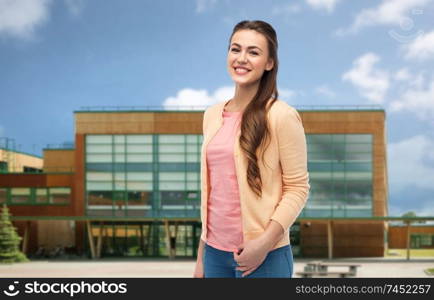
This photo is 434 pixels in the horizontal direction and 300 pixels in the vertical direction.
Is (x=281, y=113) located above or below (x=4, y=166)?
below

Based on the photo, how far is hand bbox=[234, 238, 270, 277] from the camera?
3.10m

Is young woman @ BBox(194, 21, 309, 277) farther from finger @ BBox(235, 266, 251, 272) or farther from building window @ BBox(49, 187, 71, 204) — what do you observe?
building window @ BBox(49, 187, 71, 204)

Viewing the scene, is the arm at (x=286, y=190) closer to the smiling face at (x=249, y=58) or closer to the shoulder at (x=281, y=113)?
the shoulder at (x=281, y=113)

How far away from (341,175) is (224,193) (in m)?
41.2

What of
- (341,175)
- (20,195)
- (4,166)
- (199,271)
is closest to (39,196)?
(20,195)

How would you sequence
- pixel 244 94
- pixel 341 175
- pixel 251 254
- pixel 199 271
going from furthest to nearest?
pixel 341 175, pixel 199 271, pixel 244 94, pixel 251 254

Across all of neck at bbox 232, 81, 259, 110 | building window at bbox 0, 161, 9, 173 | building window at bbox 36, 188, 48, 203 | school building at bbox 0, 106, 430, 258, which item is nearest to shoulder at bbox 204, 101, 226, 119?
neck at bbox 232, 81, 259, 110

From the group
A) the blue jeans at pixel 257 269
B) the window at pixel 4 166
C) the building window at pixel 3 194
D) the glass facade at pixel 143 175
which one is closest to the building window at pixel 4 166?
the window at pixel 4 166

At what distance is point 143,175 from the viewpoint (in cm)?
4422

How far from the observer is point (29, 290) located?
14.1 feet

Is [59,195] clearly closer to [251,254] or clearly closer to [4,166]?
[4,166]

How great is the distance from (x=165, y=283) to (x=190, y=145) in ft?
134

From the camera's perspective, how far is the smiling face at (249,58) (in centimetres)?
324

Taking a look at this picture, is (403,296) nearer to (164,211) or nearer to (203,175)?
(203,175)
